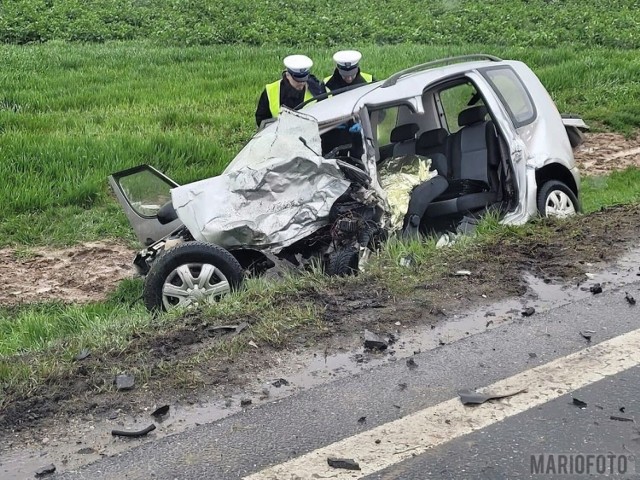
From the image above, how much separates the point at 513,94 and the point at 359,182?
1.92m

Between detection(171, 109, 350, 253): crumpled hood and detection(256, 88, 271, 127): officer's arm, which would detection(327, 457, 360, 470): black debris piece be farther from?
detection(256, 88, 271, 127): officer's arm

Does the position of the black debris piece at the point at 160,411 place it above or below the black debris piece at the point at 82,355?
below

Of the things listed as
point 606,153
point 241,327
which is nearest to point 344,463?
point 241,327

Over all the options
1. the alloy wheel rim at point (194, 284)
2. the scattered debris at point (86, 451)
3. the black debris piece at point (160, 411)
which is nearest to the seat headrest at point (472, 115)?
the alloy wheel rim at point (194, 284)

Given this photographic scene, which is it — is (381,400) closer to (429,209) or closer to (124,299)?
(429,209)

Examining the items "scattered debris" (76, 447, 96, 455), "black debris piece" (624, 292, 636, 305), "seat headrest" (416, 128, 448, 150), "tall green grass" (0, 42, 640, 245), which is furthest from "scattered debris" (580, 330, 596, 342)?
"tall green grass" (0, 42, 640, 245)

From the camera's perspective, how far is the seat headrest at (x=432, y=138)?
267 inches

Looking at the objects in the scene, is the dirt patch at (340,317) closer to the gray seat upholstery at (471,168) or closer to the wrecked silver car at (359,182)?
the wrecked silver car at (359,182)

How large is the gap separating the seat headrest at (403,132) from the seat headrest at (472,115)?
16.2 inches

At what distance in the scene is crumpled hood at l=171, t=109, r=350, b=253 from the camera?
521cm

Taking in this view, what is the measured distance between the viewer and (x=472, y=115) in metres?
6.75

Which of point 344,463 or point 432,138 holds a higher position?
point 432,138

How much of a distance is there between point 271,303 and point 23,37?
15964 millimetres

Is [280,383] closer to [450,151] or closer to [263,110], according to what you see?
[450,151]
